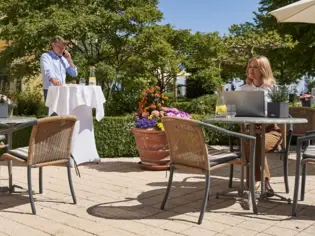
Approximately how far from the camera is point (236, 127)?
8062 millimetres

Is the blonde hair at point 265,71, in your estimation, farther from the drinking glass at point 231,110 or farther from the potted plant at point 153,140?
the potted plant at point 153,140

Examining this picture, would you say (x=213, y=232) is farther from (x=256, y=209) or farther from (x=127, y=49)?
(x=127, y=49)

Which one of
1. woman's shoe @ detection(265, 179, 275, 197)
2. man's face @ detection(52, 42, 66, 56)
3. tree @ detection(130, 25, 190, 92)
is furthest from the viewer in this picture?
tree @ detection(130, 25, 190, 92)

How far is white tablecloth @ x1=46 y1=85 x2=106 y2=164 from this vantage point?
18.3 feet

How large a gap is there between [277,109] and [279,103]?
6 centimetres

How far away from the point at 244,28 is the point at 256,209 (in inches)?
533

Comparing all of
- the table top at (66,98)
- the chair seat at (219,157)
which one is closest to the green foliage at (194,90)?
the table top at (66,98)

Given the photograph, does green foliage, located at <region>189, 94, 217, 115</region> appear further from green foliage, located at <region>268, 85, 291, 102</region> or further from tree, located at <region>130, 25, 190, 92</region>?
green foliage, located at <region>268, 85, 291, 102</region>

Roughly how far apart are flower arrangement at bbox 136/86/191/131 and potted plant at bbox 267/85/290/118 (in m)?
1.93

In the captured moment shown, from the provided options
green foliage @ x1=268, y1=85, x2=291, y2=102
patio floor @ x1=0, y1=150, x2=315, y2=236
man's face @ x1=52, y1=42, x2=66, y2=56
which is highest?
man's face @ x1=52, y1=42, x2=66, y2=56

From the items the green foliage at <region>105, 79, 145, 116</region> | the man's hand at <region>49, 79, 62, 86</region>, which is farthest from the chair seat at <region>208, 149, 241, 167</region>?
the green foliage at <region>105, 79, 145, 116</region>

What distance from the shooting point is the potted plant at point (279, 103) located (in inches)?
154

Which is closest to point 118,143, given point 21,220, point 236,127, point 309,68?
point 236,127

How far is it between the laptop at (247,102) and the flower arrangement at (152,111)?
173cm
